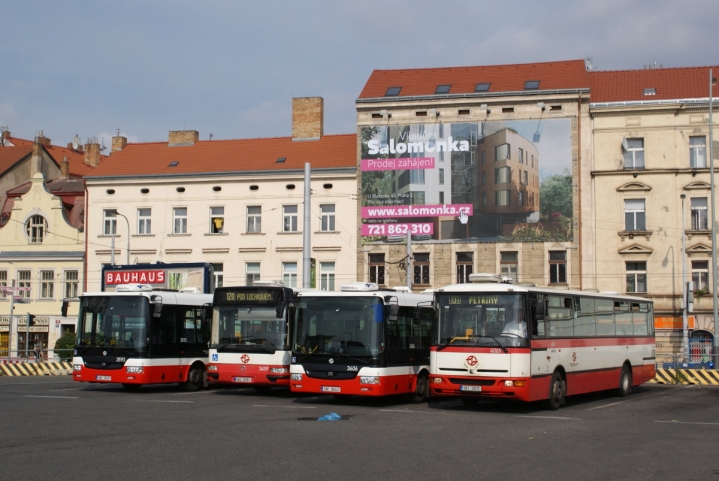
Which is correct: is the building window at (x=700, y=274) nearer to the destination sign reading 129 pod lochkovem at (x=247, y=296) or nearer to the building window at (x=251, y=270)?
the building window at (x=251, y=270)

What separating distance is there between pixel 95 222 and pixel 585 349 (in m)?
38.4

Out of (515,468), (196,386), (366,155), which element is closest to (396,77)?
(366,155)

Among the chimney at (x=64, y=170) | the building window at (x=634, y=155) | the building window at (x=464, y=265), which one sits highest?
the chimney at (x=64, y=170)

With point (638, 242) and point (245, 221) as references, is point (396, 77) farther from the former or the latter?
point (638, 242)

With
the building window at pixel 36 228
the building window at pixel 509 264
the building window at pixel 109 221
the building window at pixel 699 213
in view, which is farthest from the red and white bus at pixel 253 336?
the building window at pixel 36 228

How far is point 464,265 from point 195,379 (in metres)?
24.1

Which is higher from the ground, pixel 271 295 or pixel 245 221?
pixel 245 221

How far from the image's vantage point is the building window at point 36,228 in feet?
183

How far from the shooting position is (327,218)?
164ft

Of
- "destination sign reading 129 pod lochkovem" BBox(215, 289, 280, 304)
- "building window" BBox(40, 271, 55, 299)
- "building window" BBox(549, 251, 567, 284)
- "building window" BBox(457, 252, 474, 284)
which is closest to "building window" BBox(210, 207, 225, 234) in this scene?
"building window" BBox(40, 271, 55, 299)

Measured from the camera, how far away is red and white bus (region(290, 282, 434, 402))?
20.3 metres

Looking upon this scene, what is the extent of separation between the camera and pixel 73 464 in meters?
11.5

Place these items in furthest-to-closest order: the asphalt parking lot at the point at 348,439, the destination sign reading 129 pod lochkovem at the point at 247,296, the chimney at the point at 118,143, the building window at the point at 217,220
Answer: the chimney at the point at 118,143 < the building window at the point at 217,220 < the destination sign reading 129 pod lochkovem at the point at 247,296 < the asphalt parking lot at the point at 348,439

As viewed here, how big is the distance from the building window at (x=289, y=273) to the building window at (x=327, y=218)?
2.60 m
